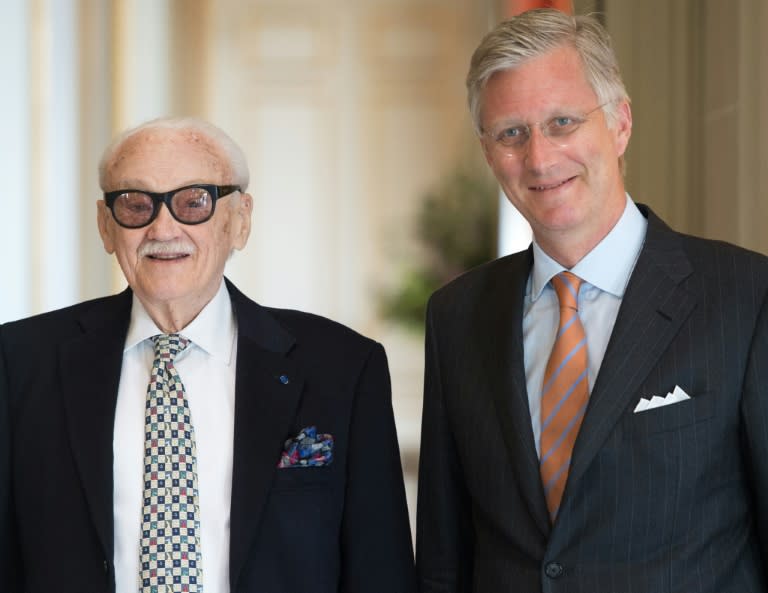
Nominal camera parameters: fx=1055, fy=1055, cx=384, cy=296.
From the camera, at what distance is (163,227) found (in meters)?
1.91

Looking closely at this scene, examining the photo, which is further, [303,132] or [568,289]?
[303,132]

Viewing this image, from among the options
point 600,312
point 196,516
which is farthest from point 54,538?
point 600,312

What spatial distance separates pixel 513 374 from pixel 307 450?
41 centimetres

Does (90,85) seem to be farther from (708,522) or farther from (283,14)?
(708,522)

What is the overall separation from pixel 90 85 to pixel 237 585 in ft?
14.9

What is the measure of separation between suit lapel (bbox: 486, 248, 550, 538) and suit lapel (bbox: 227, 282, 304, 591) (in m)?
0.37

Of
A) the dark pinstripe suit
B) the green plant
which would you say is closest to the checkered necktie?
the dark pinstripe suit

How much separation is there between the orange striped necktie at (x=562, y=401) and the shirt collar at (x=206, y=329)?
2.01 feet

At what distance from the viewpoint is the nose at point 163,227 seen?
1910 millimetres

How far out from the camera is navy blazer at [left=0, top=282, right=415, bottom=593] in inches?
72.3

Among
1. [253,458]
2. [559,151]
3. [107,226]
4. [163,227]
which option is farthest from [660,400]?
[107,226]

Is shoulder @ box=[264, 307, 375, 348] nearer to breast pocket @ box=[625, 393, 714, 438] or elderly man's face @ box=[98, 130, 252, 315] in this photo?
elderly man's face @ box=[98, 130, 252, 315]

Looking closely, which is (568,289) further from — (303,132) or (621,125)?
(303,132)

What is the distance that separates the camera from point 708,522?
1.67m
